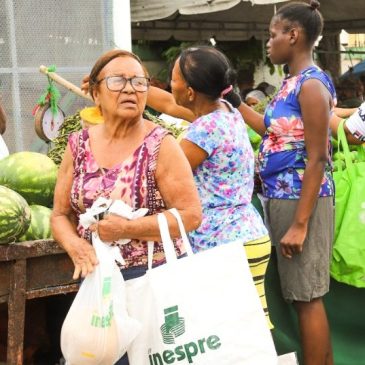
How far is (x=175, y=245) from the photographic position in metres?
2.77

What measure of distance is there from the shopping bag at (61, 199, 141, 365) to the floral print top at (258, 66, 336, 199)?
1.31 meters

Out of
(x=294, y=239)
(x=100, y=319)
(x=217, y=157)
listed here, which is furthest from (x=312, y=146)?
(x=100, y=319)

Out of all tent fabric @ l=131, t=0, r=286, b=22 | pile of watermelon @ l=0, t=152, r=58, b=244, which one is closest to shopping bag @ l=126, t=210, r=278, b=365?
pile of watermelon @ l=0, t=152, r=58, b=244

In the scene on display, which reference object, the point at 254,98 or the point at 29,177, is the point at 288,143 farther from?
the point at 254,98

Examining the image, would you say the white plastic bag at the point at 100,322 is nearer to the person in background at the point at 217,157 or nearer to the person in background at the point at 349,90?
the person in background at the point at 217,157

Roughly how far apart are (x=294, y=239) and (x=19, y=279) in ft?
4.42

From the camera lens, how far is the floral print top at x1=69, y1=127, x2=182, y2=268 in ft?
8.71

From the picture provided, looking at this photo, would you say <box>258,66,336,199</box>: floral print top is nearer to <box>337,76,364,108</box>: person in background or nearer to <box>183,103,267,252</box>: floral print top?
<box>183,103,267,252</box>: floral print top

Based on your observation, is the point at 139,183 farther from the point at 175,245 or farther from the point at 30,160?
the point at 30,160

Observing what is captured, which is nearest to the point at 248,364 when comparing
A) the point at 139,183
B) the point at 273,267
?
the point at 139,183

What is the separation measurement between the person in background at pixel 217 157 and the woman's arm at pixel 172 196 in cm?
47

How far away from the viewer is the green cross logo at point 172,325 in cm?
253

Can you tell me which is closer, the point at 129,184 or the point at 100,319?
the point at 100,319

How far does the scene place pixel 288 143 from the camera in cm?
364
